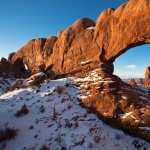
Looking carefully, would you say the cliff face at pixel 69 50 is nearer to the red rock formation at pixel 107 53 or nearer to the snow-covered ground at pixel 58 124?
the red rock formation at pixel 107 53

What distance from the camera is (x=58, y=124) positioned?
17.1 metres

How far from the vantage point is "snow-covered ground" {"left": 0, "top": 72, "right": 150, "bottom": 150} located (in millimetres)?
14320

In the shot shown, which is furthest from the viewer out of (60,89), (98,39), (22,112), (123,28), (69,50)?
(69,50)

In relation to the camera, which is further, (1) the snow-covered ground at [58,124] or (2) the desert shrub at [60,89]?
(2) the desert shrub at [60,89]

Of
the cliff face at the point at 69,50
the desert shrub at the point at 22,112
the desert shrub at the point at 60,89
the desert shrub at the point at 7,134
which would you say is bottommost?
the desert shrub at the point at 7,134

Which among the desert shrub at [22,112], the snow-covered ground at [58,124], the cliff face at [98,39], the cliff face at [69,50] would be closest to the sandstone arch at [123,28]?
the cliff face at [98,39]

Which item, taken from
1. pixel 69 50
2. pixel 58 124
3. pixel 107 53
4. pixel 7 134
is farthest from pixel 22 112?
pixel 69 50

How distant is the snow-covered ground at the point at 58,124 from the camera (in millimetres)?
14320

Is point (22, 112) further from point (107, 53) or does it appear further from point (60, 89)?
point (107, 53)

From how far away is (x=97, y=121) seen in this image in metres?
16.6

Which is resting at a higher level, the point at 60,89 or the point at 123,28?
the point at 123,28

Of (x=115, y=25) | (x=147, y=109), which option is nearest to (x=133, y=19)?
(x=115, y=25)

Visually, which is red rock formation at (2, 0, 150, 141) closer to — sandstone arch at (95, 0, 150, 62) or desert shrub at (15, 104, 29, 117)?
sandstone arch at (95, 0, 150, 62)

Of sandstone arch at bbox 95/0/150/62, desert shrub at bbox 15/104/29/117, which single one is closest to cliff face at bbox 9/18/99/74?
sandstone arch at bbox 95/0/150/62
